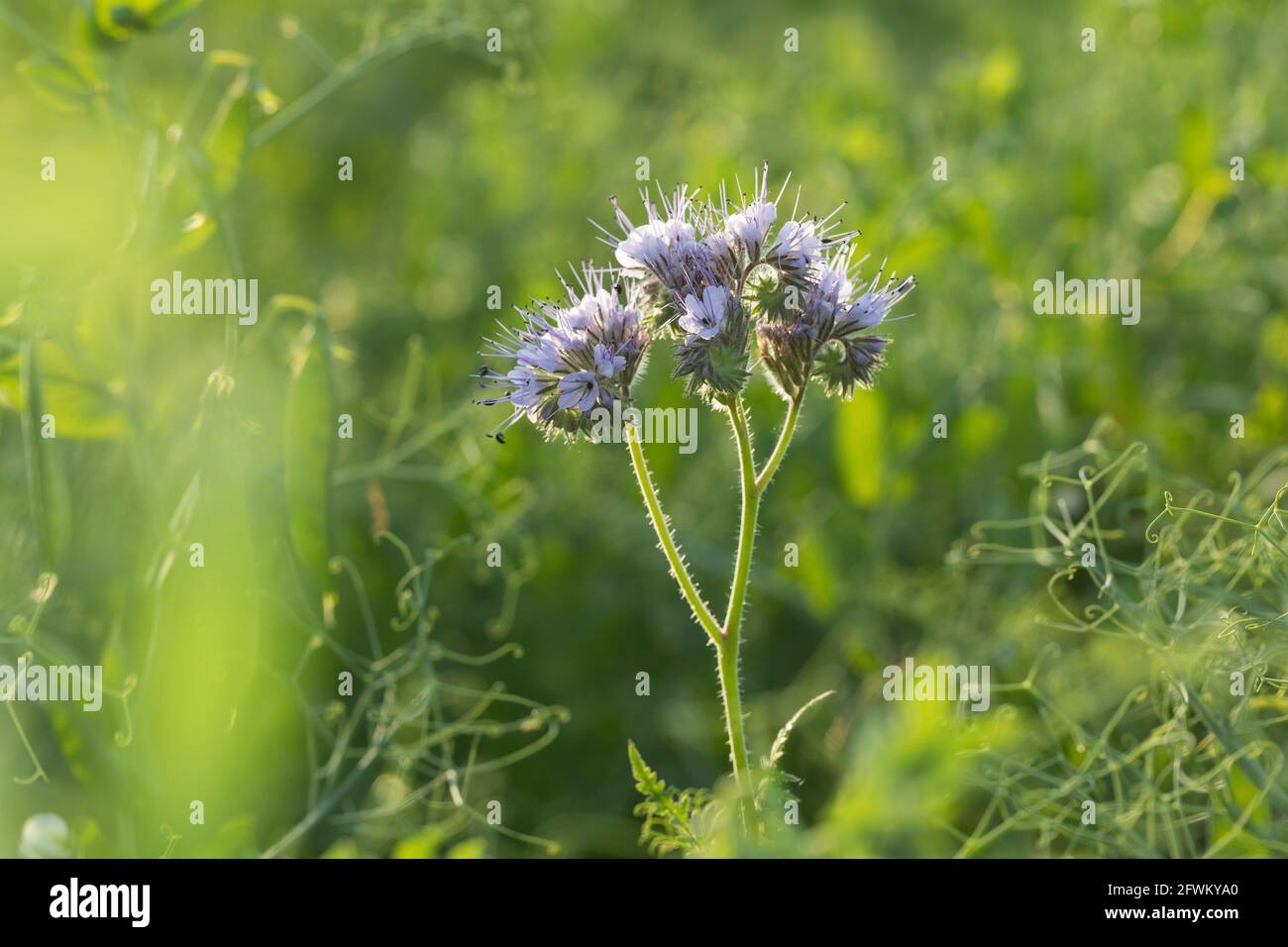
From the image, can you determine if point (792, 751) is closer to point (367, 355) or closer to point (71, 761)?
point (71, 761)

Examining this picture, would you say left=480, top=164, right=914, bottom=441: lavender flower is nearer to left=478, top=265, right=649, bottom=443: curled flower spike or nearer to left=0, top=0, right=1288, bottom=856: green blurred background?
left=478, top=265, right=649, bottom=443: curled flower spike

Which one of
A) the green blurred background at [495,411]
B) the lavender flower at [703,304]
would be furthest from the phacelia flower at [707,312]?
the green blurred background at [495,411]

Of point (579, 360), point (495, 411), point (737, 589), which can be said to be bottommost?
point (737, 589)

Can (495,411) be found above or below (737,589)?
above

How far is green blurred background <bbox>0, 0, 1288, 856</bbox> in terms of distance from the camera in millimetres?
2254

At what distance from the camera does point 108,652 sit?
7.22 ft

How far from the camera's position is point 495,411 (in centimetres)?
336

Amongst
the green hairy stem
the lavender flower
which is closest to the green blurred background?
the green hairy stem

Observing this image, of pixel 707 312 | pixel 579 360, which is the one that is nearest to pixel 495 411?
pixel 579 360

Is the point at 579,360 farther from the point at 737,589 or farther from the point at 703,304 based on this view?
the point at 737,589

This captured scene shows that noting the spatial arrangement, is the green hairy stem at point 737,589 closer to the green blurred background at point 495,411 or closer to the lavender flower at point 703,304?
the lavender flower at point 703,304

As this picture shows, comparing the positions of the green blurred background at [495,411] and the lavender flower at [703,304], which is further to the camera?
the green blurred background at [495,411]

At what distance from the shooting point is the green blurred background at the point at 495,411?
7.39 ft
